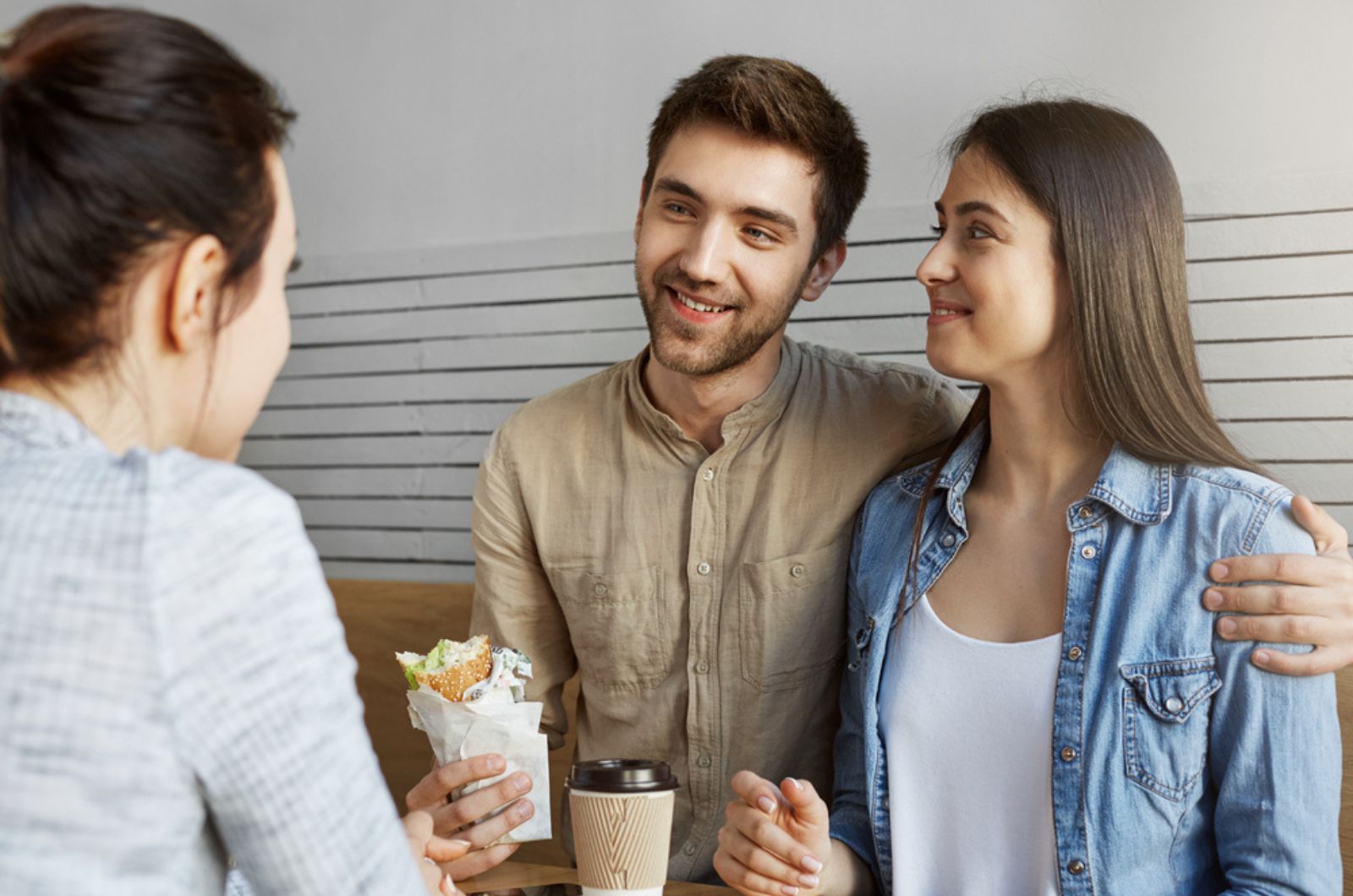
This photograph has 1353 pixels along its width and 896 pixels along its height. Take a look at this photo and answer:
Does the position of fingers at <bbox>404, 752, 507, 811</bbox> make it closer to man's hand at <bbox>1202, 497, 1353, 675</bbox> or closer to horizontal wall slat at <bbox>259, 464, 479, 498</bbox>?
man's hand at <bbox>1202, 497, 1353, 675</bbox>

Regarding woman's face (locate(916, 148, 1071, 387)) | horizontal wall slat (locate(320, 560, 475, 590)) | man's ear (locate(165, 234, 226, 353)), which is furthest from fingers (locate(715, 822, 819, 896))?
horizontal wall slat (locate(320, 560, 475, 590))

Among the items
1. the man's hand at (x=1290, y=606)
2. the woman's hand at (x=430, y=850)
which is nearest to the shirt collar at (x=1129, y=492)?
the man's hand at (x=1290, y=606)

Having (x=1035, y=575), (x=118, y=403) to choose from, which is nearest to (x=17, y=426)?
(x=118, y=403)

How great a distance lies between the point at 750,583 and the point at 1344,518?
1166 millimetres

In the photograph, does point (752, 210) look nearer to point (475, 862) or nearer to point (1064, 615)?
point (1064, 615)

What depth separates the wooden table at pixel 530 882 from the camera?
1529mm

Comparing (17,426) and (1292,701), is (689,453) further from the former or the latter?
(17,426)

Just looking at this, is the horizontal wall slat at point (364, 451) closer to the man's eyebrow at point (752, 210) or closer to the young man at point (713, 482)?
the young man at point (713, 482)

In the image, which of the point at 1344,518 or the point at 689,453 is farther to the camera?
the point at 1344,518

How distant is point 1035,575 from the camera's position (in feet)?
5.35

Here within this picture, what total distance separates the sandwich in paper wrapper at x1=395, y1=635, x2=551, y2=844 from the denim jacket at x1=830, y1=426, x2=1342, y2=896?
1.87 feet

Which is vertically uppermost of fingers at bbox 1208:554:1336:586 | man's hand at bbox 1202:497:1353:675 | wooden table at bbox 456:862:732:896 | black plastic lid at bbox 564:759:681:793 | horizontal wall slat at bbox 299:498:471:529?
fingers at bbox 1208:554:1336:586

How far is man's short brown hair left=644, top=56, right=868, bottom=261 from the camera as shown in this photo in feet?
6.53

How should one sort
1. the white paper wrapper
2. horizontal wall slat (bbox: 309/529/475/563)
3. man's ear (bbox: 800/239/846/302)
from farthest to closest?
horizontal wall slat (bbox: 309/529/475/563) < man's ear (bbox: 800/239/846/302) < the white paper wrapper
